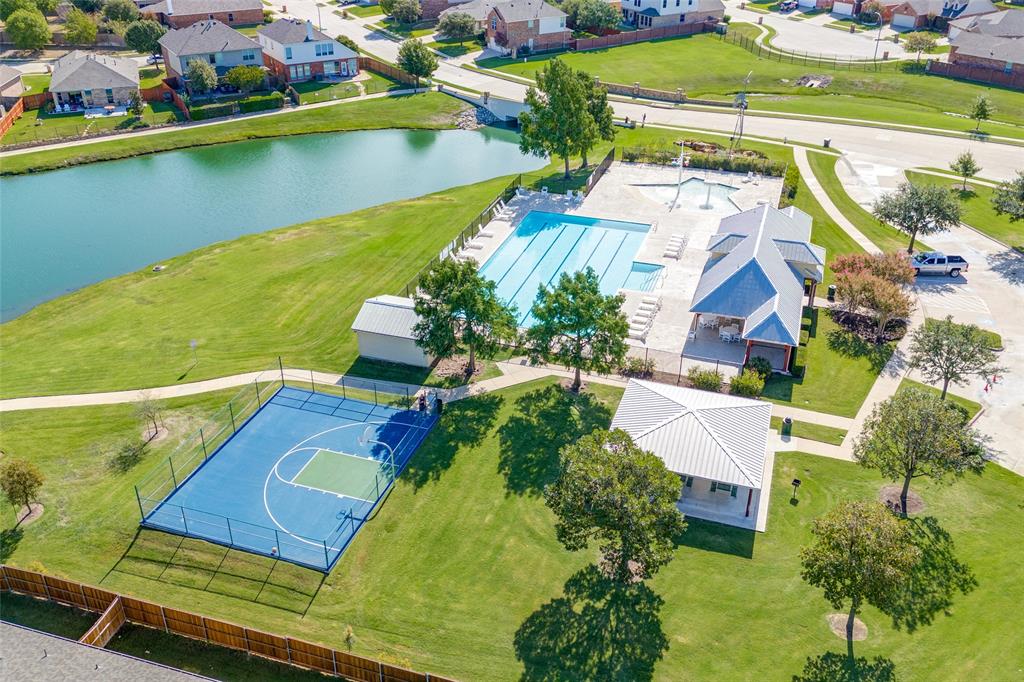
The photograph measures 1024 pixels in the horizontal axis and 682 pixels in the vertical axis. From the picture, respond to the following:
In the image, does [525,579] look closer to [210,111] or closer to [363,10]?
[210,111]

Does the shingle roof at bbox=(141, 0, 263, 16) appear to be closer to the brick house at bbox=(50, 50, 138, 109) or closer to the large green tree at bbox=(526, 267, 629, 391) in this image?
the brick house at bbox=(50, 50, 138, 109)

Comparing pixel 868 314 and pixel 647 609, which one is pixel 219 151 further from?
pixel 647 609

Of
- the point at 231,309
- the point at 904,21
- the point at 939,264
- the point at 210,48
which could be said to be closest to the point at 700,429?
the point at 939,264

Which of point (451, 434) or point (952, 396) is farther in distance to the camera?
point (952, 396)

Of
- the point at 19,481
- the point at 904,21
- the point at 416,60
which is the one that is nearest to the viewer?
the point at 19,481

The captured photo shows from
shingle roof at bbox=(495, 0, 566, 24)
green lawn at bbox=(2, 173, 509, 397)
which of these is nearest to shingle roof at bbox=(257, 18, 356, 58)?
shingle roof at bbox=(495, 0, 566, 24)

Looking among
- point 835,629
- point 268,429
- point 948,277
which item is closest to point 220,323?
point 268,429

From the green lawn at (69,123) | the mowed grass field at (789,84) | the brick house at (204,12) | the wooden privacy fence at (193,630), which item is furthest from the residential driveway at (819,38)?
the wooden privacy fence at (193,630)
